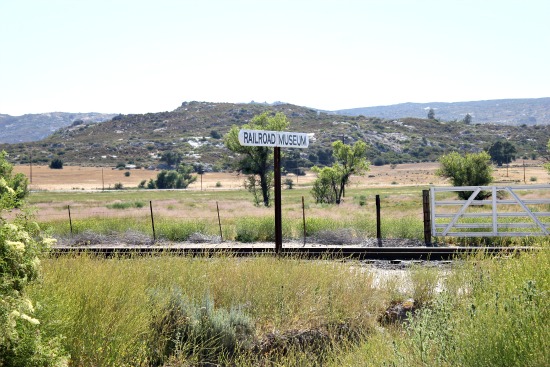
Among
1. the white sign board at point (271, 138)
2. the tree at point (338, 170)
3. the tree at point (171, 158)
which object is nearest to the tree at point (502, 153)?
the tree at point (171, 158)

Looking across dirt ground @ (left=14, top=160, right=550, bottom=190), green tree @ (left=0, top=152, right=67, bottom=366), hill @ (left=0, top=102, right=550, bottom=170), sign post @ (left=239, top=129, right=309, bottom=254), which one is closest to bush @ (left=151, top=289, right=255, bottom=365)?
green tree @ (left=0, top=152, right=67, bottom=366)

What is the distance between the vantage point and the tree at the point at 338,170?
179 ft

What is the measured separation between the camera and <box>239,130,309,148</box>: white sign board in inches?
548

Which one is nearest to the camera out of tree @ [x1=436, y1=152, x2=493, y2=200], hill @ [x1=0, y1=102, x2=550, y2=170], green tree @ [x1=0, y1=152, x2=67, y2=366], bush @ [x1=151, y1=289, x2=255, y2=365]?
green tree @ [x1=0, y1=152, x2=67, y2=366]

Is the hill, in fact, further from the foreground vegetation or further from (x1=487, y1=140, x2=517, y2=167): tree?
the foreground vegetation

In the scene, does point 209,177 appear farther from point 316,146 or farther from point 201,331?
point 201,331

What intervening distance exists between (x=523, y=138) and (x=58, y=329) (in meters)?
186

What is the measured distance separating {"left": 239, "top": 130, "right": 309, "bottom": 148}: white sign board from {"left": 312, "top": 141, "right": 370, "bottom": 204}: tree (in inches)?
1532

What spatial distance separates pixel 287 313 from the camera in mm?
9750

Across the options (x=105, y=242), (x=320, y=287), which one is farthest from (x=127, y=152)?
(x=320, y=287)

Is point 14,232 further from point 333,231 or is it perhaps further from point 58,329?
point 333,231

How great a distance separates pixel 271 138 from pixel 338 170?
41.3 metres

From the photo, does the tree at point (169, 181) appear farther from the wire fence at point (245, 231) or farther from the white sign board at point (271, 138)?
the white sign board at point (271, 138)

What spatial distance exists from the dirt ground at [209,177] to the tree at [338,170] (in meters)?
51.5
